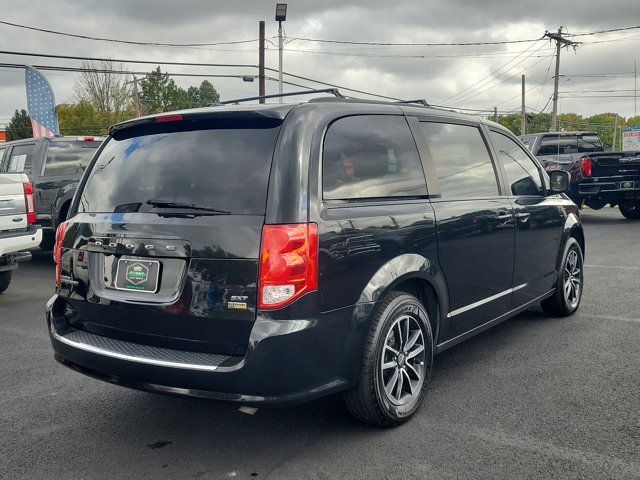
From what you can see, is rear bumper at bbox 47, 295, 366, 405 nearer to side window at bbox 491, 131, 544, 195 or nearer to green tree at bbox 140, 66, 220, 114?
side window at bbox 491, 131, 544, 195

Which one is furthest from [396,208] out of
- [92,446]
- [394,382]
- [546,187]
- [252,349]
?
[546,187]

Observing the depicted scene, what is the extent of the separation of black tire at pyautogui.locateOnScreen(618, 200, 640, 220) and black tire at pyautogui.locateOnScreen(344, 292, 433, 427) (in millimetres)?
12978

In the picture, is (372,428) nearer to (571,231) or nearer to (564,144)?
(571,231)

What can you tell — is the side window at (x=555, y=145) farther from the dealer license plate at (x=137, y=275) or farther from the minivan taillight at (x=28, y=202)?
the dealer license plate at (x=137, y=275)

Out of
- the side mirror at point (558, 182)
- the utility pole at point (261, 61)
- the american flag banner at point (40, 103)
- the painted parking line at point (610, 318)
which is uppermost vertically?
the utility pole at point (261, 61)

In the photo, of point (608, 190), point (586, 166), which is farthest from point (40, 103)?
point (608, 190)

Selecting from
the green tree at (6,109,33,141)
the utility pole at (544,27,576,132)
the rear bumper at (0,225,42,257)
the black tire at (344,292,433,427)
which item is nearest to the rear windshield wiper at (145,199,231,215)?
the black tire at (344,292,433,427)

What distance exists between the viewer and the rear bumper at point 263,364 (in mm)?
2814

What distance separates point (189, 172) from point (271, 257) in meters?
0.69

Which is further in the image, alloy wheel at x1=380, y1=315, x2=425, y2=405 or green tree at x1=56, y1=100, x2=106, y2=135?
green tree at x1=56, y1=100, x2=106, y2=135

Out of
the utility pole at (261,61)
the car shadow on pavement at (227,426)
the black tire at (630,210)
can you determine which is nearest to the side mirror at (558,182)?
the car shadow on pavement at (227,426)

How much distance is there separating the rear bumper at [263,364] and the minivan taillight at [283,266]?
2.5 inches

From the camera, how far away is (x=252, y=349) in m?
2.81

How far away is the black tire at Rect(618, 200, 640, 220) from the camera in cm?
1475
